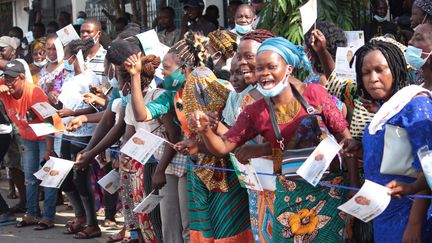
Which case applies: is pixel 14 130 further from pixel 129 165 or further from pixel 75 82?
pixel 129 165

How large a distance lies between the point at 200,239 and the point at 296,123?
1495 millimetres

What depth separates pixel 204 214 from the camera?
18.6 feet

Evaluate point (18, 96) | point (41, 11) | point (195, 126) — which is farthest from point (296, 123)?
point (41, 11)

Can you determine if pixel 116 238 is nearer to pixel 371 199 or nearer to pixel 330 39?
pixel 330 39

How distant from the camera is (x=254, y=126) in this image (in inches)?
186

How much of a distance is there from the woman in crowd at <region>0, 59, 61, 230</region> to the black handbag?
4264 mm

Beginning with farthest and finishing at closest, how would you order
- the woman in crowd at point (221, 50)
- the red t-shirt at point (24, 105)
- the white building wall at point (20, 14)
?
1. the white building wall at point (20, 14)
2. the red t-shirt at point (24, 105)
3. the woman in crowd at point (221, 50)

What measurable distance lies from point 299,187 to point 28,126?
15.5 ft

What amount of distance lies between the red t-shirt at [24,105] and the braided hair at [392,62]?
476 centimetres

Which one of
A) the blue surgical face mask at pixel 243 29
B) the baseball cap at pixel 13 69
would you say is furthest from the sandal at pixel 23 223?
the blue surgical face mask at pixel 243 29

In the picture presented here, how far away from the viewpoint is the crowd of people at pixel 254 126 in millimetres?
4137

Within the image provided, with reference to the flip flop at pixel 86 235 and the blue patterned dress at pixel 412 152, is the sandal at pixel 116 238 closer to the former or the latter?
the flip flop at pixel 86 235

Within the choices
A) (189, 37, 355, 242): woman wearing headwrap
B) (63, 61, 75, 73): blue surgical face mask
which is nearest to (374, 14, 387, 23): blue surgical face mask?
(63, 61, 75, 73): blue surgical face mask

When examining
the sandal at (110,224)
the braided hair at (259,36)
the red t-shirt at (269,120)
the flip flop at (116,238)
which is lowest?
the sandal at (110,224)
